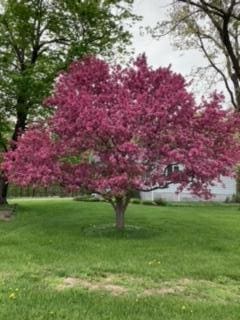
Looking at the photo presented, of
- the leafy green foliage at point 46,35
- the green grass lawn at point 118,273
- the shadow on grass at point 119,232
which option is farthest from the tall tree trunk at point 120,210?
the leafy green foliage at point 46,35

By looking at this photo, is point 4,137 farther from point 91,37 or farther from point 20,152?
point 20,152

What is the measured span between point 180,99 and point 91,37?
9965mm

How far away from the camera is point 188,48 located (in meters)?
32.7

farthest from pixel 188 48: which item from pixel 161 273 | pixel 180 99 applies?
pixel 161 273

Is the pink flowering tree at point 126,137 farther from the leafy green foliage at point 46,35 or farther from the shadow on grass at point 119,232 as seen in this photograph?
the leafy green foliage at point 46,35

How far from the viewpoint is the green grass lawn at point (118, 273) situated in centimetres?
636

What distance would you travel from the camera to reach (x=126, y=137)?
12.0 metres

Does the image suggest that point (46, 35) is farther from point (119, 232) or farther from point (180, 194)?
point (180, 194)

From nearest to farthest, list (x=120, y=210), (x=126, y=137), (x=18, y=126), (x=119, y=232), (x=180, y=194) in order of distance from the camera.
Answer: (x=126, y=137), (x=119, y=232), (x=120, y=210), (x=18, y=126), (x=180, y=194)

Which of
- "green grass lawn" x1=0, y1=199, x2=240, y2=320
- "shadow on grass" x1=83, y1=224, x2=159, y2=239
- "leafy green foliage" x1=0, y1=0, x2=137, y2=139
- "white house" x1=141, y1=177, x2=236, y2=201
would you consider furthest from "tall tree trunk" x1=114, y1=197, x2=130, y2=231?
"white house" x1=141, y1=177, x2=236, y2=201

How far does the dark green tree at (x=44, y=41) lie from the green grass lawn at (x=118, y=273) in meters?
7.40

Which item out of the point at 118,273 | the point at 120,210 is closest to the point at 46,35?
the point at 120,210

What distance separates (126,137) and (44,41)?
11.4m

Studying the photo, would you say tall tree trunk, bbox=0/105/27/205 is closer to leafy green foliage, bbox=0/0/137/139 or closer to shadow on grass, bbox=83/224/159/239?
leafy green foliage, bbox=0/0/137/139
